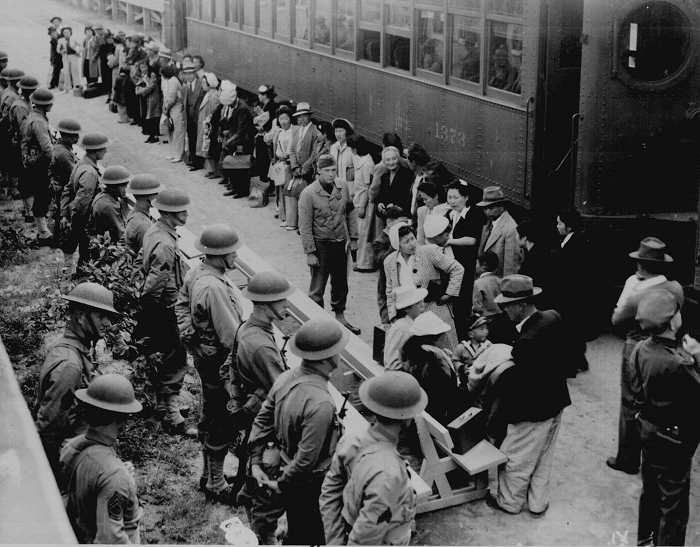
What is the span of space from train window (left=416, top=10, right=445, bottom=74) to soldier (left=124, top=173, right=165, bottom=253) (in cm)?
396

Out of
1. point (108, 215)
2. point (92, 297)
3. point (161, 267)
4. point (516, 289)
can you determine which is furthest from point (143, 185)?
point (516, 289)

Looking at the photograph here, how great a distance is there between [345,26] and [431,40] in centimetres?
251

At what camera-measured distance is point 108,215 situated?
873 centimetres

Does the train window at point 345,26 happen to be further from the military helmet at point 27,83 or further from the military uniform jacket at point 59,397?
the military uniform jacket at point 59,397

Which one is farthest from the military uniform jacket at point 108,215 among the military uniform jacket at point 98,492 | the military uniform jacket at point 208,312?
the military uniform jacket at point 98,492

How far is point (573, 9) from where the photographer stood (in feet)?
28.9

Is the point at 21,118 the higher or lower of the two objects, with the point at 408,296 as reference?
higher

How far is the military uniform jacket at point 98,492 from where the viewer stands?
14.0ft

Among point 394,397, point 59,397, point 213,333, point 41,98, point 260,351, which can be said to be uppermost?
point 41,98

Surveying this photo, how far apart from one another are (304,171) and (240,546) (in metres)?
6.28

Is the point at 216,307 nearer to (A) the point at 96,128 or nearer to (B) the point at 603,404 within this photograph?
(B) the point at 603,404

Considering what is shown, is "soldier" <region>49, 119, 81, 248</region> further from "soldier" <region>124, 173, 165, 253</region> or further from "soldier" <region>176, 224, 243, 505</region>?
"soldier" <region>176, 224, 243, 505</region>

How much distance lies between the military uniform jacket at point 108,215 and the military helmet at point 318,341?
4340mm

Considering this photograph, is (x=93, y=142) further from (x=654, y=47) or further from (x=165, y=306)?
(x=654, y=47)
